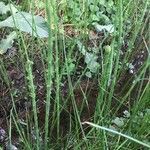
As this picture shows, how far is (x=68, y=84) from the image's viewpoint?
1.83m

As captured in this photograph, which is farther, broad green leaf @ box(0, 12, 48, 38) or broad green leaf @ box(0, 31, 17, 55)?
broad green leaf @ box(0, 31, 17, 55)

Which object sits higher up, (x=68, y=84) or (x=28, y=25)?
(x=28, y=25)

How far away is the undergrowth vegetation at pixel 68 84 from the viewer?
1452 mm

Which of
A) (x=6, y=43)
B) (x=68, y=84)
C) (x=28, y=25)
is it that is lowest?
(x=68, y=84)

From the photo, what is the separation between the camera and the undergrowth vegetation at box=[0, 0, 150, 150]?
145cm

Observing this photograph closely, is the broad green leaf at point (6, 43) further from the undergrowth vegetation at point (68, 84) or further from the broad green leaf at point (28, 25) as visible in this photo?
the broad green leaf at point (28, 25)

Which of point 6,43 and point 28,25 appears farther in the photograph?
point 6,43

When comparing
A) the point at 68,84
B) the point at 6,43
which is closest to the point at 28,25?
the point at 6,43

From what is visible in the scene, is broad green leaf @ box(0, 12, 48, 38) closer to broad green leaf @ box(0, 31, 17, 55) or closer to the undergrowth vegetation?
the undergrowth vegetation

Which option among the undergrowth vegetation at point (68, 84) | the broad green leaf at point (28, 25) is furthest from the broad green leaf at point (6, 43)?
the broad green leaf at point (28, 25)

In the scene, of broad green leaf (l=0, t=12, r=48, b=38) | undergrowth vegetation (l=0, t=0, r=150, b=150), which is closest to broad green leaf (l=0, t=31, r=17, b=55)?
undergrowth vegetation (l=0, t=0, r=150, b=150)

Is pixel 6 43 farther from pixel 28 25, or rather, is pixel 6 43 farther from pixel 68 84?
pixel 68 84

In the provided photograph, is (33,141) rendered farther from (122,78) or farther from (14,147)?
(122,78)

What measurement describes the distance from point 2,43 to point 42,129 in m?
0.47
